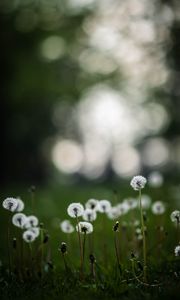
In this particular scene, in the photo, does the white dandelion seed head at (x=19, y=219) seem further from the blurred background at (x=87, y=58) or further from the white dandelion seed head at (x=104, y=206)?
the blurred background at (x=87, y=58)

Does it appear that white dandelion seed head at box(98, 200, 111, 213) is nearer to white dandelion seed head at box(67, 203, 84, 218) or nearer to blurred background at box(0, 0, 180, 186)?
white dandelion seed head at box(67, 203, 84, 218)

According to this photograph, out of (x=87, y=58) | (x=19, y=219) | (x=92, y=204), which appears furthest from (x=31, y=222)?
(x=87, y=58)

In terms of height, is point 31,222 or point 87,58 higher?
point 87,58

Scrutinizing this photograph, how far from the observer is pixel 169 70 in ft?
40.0

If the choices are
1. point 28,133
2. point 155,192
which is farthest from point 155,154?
point 155,192

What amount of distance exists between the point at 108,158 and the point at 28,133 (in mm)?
14255

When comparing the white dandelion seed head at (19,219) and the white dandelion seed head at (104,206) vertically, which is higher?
the white dandelion seed head at (104,206)

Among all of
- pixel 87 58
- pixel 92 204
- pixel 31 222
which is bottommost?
pixel 31 222

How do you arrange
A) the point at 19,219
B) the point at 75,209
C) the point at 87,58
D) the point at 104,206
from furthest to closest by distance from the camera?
1. the point at 87,58
2. the point at 104,206
3. the point at 19,219
4. the point at 75,209

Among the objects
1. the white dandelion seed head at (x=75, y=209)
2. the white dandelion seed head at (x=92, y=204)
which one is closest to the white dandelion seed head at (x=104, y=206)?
the white dandelion seed head at (x=92, y=204)

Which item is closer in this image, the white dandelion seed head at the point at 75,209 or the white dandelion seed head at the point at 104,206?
the white dandelion seed head at the point at 75,209

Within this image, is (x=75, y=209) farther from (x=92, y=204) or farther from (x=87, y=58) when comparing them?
(x=87, y=58)

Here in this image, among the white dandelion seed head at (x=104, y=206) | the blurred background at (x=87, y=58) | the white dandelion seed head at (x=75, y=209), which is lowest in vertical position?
the white dandelion seed head at (x=75, y=209)

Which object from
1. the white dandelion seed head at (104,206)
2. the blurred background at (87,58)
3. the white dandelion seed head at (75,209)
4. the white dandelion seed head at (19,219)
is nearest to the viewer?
the white dandelion seed head at (75,209)
